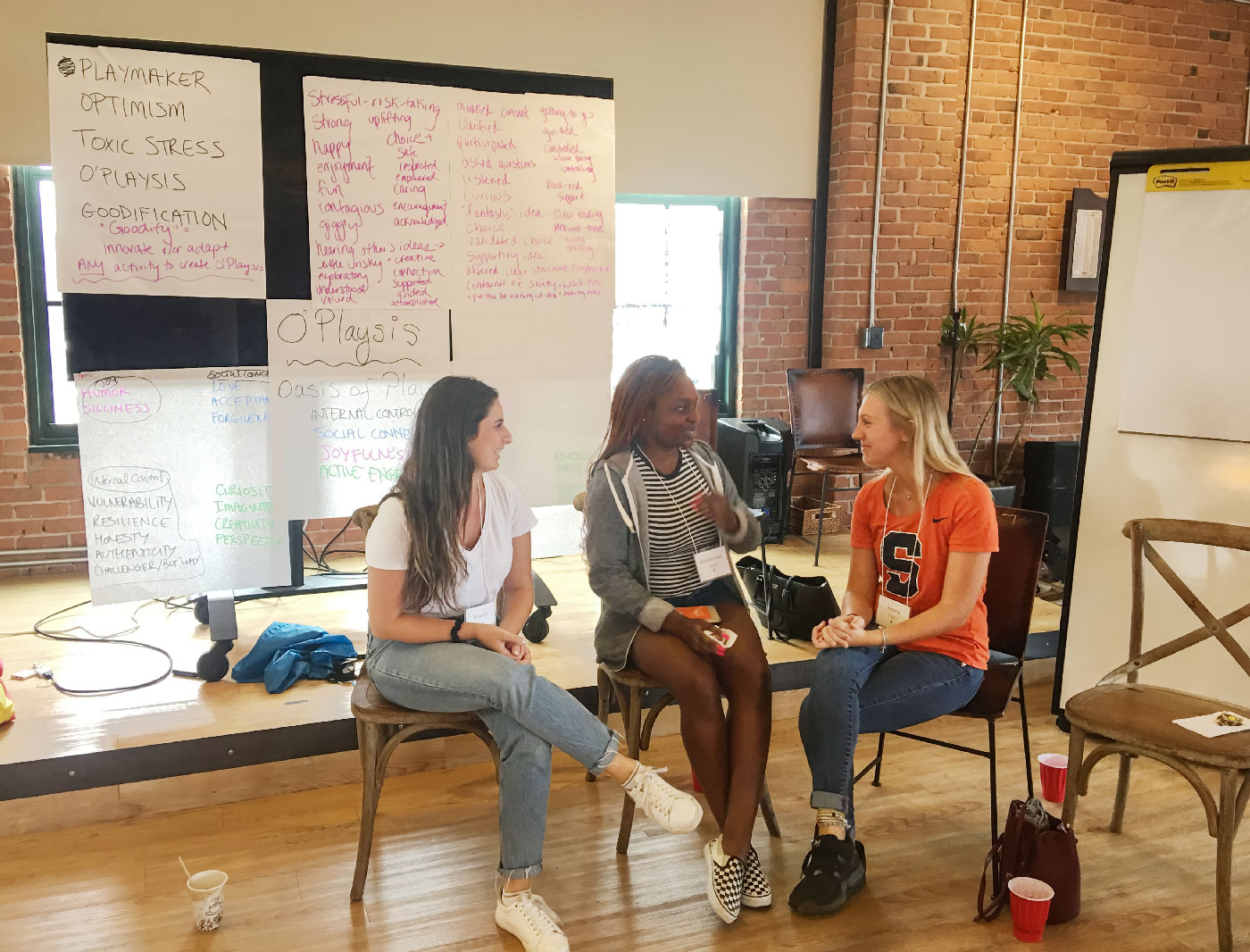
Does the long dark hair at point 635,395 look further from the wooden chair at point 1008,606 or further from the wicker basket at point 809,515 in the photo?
the wicker basket at point 809,515

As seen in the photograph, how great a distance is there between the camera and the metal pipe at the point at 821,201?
5086 millimetres

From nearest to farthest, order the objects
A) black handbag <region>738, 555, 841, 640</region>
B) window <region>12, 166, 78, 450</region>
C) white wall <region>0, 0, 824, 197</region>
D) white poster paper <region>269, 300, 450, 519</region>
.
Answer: white poster paper <region>269, 300, 450, 519</region>, black handbag <region>738, 555, 841, 640</region>, white wall <region>0, 0, 824, 197</region>, window <region>12, 166, 78, 450</region>

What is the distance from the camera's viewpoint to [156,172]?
301 cm

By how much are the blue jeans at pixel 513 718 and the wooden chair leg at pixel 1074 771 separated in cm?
106

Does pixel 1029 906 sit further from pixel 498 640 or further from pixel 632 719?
pixel 498 640

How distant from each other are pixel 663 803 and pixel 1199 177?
2.19 metres

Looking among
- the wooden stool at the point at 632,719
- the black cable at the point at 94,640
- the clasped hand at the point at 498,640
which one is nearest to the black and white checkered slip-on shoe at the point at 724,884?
the wooden stool at the point at 632,719

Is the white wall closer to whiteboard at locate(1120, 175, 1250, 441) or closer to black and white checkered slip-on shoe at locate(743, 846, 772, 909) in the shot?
whiteboard at locate(1120, 175, 1250, 441)

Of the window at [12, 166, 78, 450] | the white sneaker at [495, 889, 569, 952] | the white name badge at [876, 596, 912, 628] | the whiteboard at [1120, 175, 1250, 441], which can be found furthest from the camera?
the window at [12, 166, 78, 450]

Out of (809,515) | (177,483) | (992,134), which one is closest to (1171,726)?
(177,483)

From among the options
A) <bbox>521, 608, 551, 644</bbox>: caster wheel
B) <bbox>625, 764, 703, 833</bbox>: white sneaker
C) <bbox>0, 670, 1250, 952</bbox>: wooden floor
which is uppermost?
<bbox>625, 764, 703, 833</bbox>: white sneaker

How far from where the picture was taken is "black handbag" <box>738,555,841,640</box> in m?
3.60

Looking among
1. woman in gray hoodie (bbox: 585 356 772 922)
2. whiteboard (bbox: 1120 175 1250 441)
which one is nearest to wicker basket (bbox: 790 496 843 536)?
whiteboard (bbox: 1120 175 1250 441)

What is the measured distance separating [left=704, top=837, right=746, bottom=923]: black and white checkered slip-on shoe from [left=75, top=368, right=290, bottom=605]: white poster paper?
184 cm
